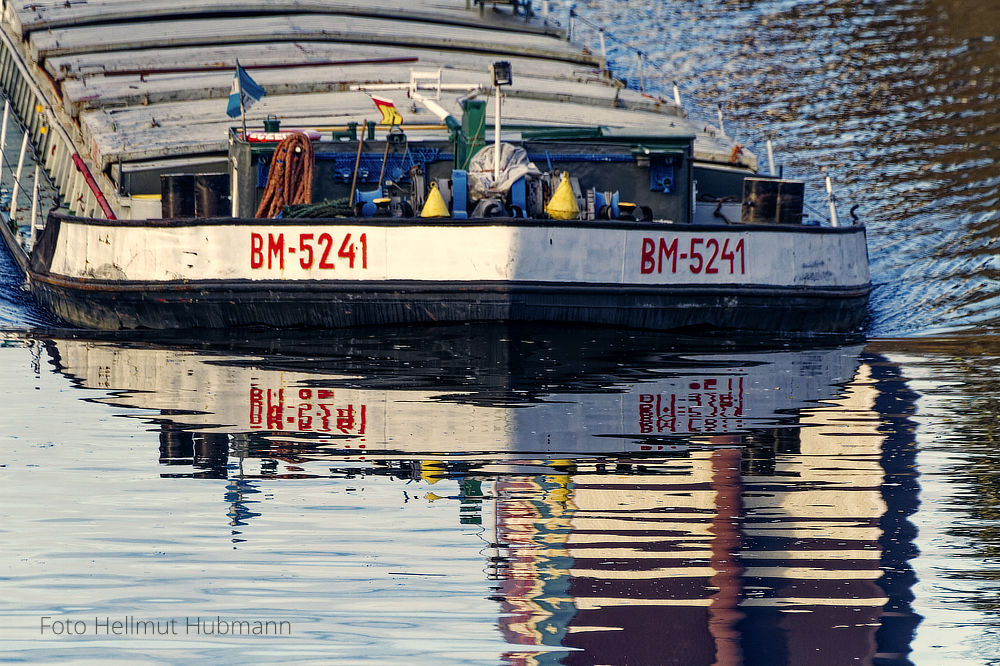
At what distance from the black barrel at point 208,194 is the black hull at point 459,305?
51.1 inches

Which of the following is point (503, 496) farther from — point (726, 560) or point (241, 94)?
point (241, 94)

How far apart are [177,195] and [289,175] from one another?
4.67 ft

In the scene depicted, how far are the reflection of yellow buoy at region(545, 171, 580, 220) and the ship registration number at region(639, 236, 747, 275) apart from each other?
35.2 inches

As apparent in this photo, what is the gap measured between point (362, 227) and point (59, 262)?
15.6 feet

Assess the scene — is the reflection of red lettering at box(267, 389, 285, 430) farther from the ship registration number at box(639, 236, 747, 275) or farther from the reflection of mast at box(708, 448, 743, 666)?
the ship registration number at box(639, 236, 747, 275)

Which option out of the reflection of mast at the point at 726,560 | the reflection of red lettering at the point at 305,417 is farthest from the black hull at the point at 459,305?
the reflection of mast at the point at 726,560

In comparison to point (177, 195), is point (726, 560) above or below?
below

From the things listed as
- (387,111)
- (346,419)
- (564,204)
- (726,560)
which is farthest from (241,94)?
(726,560)

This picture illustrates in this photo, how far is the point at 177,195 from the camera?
753 inches

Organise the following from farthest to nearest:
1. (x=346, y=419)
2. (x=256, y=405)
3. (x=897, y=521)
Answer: (x=256, y=405), (x=346, y=419), (x=897, y=521)

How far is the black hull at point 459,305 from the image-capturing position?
688 inches

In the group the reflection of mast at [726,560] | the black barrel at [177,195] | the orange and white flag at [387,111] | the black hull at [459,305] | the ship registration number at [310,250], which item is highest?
the orange and white flag at [387,111]

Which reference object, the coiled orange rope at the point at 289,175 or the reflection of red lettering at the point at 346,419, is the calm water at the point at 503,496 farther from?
the coiled orange rope at the point at 289,175

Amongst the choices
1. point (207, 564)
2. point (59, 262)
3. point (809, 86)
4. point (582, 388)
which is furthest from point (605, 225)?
point (809, 86)
